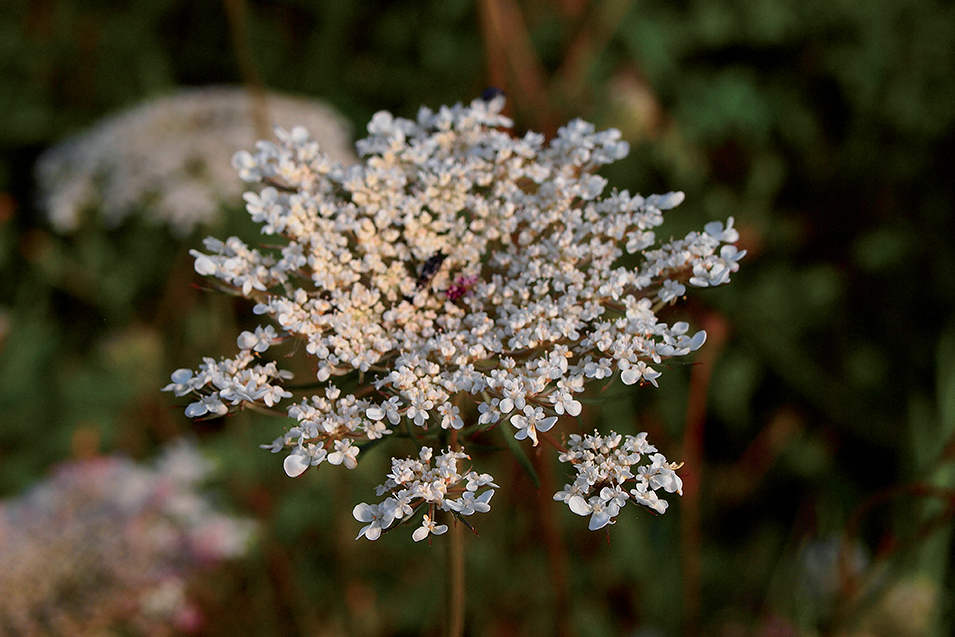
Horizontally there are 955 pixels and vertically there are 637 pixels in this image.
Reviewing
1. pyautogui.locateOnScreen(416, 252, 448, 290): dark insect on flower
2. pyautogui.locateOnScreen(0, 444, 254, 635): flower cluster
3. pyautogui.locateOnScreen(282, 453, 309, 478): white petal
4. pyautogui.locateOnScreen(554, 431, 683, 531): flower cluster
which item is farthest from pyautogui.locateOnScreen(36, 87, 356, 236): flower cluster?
pyautogui.locateOnScreen(554, 431, 683, 531): flower cluster

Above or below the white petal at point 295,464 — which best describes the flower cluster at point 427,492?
below

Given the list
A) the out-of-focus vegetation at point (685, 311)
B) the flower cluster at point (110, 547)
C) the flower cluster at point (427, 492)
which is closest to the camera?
the flower cluster at point (427, 492)

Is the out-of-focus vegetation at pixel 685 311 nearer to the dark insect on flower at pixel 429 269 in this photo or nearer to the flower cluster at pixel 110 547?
the flower cluster at pixel 110 547

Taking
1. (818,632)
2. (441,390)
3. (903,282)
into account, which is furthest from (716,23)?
(441,390)

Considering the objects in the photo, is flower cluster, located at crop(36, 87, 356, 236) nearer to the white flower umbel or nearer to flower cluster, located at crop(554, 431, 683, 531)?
the white flower umbel

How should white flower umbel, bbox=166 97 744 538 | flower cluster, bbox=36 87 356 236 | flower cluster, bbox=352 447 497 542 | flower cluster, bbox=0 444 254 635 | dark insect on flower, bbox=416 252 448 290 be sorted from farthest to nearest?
flower cluster, bbox=36 87 356 236 → flower cluster, bbox=0 444 254 635 → dark insect on flower, bbox=416 252 448 290 → white flower umbel, bbox=166 97 744 538 → flower cluster, bbox=352 447 497 542

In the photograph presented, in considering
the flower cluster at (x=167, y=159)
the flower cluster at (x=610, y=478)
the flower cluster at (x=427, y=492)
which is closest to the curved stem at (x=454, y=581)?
the flower cluster at (x=427, y=492)

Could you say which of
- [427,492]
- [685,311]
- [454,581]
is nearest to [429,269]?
[427,492]

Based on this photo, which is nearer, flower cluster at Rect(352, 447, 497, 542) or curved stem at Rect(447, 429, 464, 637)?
flower cluster at Rect(352, 447, 497, 542)
